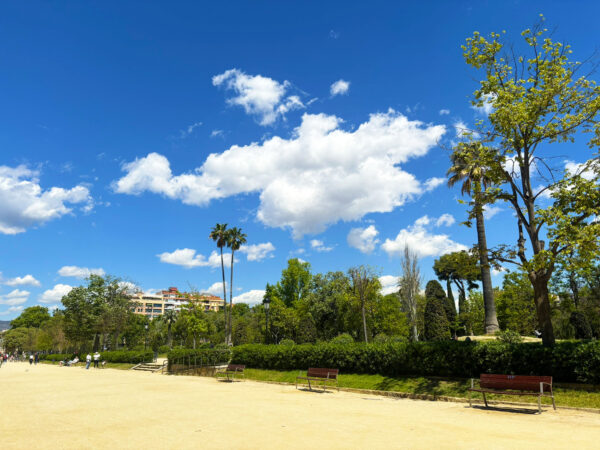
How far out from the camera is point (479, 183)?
15.2 meters

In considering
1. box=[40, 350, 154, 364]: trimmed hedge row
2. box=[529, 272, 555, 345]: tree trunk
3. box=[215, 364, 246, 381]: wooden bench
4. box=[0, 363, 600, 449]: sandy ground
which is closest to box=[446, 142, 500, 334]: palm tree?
box=[529, 272, 555, 345]: tree trunk

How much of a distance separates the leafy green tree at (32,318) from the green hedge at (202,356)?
11129 cm

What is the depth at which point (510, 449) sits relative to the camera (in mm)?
6215

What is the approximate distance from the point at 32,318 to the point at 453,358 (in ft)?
452

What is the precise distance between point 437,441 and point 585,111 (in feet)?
43.7

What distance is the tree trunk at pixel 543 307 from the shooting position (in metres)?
13.2

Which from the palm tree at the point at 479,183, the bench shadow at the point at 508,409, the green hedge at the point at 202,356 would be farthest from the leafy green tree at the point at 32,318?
the bench shadow at the point at 508,409

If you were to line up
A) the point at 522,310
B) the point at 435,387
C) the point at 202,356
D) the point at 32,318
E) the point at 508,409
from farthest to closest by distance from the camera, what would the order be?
1. the point at 32,318
2. the point at 522,310
3. the point at 202,356
4. the point at 435,387
5. the point at 508,409

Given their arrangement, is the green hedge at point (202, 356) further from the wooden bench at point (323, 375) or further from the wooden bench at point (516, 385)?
the wooden bench at point (516, 385)

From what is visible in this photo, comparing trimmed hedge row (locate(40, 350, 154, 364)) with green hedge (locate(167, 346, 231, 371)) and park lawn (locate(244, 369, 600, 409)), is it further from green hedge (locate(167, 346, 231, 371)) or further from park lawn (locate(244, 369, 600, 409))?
park lawn (locate(244, 369, 600, 409))

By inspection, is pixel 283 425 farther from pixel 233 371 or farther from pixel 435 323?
pixel 435 323

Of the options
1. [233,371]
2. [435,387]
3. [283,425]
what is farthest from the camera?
[233,371]

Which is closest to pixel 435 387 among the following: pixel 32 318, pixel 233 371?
pixel 233 371

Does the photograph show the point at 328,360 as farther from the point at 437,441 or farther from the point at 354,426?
the point at 437,441
